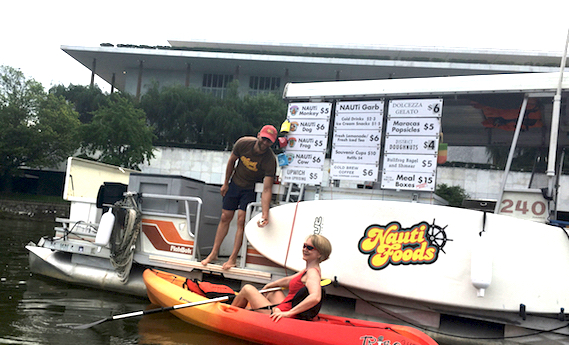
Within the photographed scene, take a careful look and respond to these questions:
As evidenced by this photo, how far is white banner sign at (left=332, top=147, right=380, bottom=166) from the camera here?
5.72 meters

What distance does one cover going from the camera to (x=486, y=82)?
17.6 ft

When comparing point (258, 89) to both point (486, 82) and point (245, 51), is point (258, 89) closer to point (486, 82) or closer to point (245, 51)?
point (245, 51)

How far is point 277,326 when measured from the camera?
472 centimetres

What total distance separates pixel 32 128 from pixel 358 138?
27.0 metres

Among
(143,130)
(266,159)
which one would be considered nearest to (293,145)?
(266,159)

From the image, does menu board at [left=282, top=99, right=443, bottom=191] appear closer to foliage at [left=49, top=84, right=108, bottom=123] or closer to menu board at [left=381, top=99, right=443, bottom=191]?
menu board at [left=381, top=99, right=443, bottom=191]

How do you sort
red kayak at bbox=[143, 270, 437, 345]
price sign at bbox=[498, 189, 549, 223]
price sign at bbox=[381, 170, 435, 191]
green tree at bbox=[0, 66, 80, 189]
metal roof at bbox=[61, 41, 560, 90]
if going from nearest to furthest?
red kayak at bbox=[143, 270, 437, 345] < price sign at bbox=[498, 189, 549, 223] < price sign at bbox=[381, 170, 435, 191] < green tree at bbox=[0, 66, 80, 189] < metal roof at bbox=[61, 41, 560, 90]

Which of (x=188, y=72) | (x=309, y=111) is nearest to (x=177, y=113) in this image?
(x=188, y=72)

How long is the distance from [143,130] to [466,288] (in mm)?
22576

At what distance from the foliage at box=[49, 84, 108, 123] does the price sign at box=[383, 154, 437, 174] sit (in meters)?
32.1

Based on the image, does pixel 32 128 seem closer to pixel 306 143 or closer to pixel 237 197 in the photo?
pixel 237 197

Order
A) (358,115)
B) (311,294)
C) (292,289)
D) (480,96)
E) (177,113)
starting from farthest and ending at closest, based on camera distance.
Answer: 1. (177,113)
2. (358,115)
3. (480,96)
4. (292,289)
5. (311,294)

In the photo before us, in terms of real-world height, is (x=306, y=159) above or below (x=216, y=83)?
below

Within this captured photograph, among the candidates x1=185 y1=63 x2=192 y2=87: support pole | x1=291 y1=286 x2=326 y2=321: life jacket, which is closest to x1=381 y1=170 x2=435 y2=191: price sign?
x1=291 y1=286 x2=326 y2=321: life jacket
